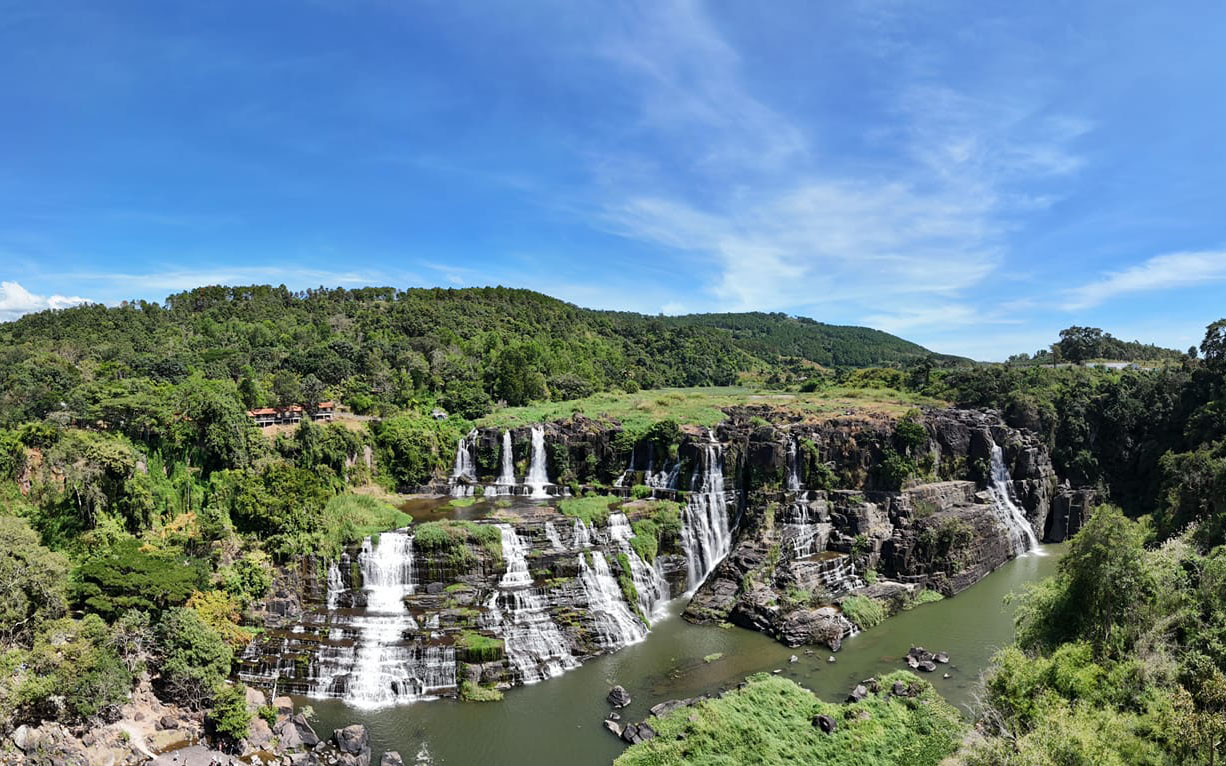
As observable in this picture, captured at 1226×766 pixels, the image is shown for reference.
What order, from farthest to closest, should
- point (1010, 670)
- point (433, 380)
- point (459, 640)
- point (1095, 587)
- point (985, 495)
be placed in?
point (433, 380) → point (985, 495) → point (459, 640) → point (1095, 587) → point (1010, 670)

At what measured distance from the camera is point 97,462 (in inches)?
1161

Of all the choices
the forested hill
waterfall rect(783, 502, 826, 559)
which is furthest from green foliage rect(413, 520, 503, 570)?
the forested hill

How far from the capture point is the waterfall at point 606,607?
97.8 feet

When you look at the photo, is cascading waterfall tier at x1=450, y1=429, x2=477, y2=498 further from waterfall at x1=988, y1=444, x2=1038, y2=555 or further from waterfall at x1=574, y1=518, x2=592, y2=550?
waterfall at x1=988, y1=444, x2=1038, y2=555

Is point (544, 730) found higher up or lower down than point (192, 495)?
lower down

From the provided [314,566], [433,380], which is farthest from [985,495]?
[433,380]

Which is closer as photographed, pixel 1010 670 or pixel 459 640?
pixel 1010 670

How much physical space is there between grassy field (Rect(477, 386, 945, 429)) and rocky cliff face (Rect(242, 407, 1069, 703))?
129 inches

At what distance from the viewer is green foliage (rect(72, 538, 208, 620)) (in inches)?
935

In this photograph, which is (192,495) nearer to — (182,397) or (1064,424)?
(182,397)

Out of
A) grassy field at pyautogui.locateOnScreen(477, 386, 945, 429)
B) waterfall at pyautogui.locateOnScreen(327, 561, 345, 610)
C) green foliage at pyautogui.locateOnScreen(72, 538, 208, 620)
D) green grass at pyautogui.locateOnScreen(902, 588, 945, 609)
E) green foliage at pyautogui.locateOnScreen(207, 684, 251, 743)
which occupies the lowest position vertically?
green foliage at pyautogui.locateOnScreen(207, 684, 251, 743)

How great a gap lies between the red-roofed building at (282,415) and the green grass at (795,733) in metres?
34.9

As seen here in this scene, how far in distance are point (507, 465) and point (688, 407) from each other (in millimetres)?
19433

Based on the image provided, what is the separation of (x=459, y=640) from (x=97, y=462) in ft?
62.7
